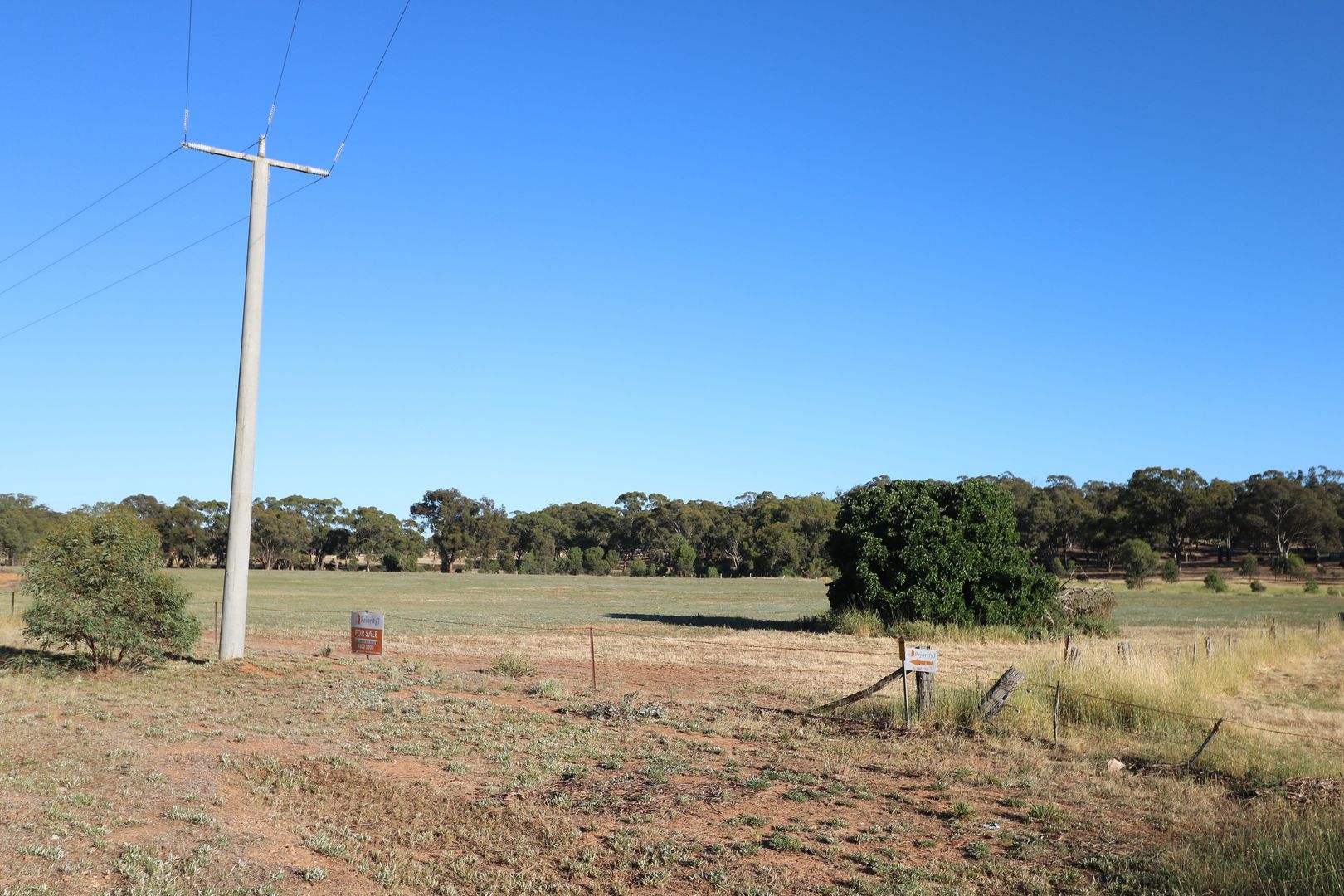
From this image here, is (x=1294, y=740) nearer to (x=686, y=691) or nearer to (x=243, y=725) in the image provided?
(x=686, y=691)

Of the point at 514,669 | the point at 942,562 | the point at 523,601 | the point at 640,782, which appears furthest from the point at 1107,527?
the point at 640,782

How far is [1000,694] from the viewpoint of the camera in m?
14.6

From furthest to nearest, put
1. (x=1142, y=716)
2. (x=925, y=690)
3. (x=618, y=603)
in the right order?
(x=618, y=603) → (x=925, y=690) → (x=1142, y=716)

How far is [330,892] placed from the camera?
7.88 meters

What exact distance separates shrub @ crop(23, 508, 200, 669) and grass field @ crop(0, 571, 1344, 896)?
2.61 feet

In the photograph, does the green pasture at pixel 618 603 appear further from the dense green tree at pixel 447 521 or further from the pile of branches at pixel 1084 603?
the dense green tree at pixel 447 521

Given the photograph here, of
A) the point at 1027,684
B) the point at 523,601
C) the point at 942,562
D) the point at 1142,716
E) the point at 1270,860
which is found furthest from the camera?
the point at 523,601

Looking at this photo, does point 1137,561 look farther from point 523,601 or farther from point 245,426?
point 245,426

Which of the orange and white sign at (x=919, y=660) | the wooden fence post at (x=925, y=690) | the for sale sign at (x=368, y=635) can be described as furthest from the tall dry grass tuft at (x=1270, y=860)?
the for sale sign at (x=368, y=635)

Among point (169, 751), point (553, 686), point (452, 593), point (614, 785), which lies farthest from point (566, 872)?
point (452, 593)

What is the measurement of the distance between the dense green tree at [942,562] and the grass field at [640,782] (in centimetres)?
1285

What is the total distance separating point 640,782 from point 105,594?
1344 centimetres

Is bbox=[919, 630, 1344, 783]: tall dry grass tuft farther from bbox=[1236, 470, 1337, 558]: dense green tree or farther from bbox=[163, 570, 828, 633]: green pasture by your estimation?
bbox=[1236, 470, 1337, 558]: dense green tree

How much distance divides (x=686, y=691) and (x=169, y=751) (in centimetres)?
961
